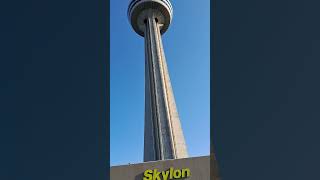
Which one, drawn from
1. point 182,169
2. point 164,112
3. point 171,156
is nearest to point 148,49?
point 164,112

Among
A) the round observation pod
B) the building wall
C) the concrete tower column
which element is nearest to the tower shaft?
the concrete tower column

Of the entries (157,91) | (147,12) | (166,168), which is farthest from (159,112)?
(147,12)

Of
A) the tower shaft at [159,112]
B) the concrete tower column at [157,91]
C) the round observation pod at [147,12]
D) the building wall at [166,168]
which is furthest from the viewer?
the round observation pod at [147,12]

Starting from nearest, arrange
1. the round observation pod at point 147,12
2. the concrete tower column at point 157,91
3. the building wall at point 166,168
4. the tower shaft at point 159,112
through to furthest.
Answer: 1. the building wall at point 166,168
2. the tower shaft at point 159,112
3. the concrete tower column at point 157,91
4. the round observation pod at point 147,12

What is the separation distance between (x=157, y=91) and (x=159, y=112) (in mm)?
6293

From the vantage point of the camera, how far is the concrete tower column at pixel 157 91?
233ft

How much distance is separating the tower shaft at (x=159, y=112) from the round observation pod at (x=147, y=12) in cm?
943

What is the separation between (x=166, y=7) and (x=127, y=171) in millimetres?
65406

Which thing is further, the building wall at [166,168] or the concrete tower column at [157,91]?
the concrete tower column at [157,91]

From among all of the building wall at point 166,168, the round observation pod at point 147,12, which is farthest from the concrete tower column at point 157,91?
the building wall at point 166,168

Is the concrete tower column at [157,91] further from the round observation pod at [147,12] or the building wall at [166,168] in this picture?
the building wall at [166,168]

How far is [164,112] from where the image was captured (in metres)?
75.6

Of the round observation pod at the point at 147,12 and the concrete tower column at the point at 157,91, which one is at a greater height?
the round observation pod at the point at 147,12

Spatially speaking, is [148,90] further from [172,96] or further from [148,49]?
[148,49]
